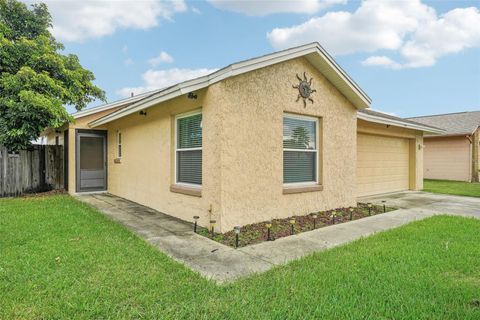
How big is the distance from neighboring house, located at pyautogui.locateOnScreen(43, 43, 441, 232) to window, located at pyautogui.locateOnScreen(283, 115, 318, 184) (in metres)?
0.03

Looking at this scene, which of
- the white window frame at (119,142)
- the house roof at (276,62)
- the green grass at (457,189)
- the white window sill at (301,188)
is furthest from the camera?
the green grass at (457,189)

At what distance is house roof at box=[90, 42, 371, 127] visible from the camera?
19.0ft

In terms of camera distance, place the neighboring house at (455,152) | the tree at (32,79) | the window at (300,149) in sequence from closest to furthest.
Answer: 1. the window at (300,149)
2. the tree at (32,79)
3. the neighboring house at (455,152)

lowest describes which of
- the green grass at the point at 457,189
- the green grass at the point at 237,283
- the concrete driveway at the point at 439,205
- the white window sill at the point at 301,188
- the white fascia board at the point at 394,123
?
the concrete driveway at the point at 439,205

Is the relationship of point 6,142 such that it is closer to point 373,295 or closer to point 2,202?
point 2,202

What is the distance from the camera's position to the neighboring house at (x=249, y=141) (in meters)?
5.95

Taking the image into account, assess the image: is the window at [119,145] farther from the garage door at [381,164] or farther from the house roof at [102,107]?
the garage door at [381,164]

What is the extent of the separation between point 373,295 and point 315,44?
5821 mm

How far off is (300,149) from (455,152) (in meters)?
17.6

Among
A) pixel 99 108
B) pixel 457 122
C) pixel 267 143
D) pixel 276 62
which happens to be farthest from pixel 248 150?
pixel 457 122

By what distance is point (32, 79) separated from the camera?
11.4 m

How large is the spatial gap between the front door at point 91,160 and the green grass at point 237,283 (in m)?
6.73

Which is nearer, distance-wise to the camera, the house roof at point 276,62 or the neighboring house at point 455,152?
the house roof at point 276,62

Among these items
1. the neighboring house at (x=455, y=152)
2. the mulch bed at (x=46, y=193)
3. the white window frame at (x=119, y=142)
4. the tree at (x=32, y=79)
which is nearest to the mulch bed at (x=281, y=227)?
the white window frame at (x=119, y=142)
